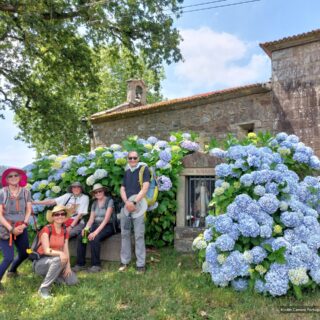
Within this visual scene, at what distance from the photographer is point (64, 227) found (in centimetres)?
425

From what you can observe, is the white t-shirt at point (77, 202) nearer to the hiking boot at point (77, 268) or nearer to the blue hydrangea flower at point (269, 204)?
the hiking boot at point (77, 268)

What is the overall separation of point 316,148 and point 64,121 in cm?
886

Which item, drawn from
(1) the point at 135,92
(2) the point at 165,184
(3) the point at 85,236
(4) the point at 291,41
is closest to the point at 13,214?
(3) the point at 85,236

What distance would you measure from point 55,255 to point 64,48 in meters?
9.22

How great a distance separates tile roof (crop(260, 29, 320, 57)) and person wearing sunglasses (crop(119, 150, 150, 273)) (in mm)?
7439

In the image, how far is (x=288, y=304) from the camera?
335 centimetres

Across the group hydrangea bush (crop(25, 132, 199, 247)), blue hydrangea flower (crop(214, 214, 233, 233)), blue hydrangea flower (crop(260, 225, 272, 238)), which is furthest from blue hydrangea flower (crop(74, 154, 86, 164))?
blue hydrangea flower (crop(260, 225, 272, 238))

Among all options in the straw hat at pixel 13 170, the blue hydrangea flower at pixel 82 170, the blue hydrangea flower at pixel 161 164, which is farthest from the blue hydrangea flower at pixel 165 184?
the straw hat at pixel 13 170

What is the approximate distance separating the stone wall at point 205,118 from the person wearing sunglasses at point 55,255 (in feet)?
26.4

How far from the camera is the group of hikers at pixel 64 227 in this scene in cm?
399

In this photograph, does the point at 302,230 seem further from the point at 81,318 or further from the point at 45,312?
the point at 45,312

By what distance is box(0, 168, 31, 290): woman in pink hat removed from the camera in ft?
13.3

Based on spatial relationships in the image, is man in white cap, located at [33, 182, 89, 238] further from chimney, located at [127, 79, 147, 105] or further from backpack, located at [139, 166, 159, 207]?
chimney, located at [127, 79, 147, 105]

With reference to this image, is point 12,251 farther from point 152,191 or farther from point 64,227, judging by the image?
point 152,191
